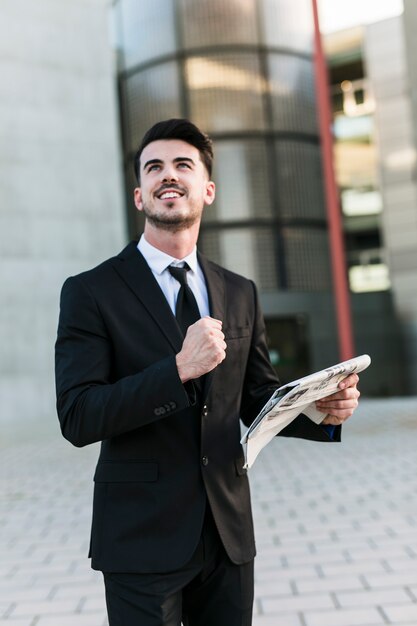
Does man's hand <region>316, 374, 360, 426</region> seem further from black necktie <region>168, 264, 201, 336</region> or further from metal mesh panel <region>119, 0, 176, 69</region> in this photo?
metal mesh panel <region>119, 0, 176, 69</region>

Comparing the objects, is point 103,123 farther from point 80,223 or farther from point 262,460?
point 262,460

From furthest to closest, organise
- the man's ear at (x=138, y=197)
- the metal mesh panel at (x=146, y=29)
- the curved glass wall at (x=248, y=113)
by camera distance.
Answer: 1. the metal mesh panel at (x=146, y=29)
2. the curved glass wall at (x=248, y=113)
3. the man's ear at (x=138, y=197)

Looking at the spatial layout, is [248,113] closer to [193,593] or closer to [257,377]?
[257,377]

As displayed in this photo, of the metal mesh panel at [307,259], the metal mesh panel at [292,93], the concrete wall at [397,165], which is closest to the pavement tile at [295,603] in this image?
the metal mesh panel at [307,259]

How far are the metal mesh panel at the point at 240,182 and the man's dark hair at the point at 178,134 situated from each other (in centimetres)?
1723

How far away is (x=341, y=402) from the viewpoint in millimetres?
1935

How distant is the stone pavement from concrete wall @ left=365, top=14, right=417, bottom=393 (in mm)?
10471

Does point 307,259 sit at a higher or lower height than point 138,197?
higher

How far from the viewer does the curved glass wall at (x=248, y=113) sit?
1917cm

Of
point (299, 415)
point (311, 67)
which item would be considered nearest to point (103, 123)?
point (311, 67)

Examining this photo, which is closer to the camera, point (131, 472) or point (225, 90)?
point (131, 472)

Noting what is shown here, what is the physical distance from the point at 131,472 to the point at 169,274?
0.54 meters

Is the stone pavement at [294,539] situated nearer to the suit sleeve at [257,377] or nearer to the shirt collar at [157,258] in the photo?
the suit sleeve at [257,377]

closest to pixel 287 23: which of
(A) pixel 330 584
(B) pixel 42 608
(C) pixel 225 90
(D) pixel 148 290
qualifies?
(C) pixel 225 90
